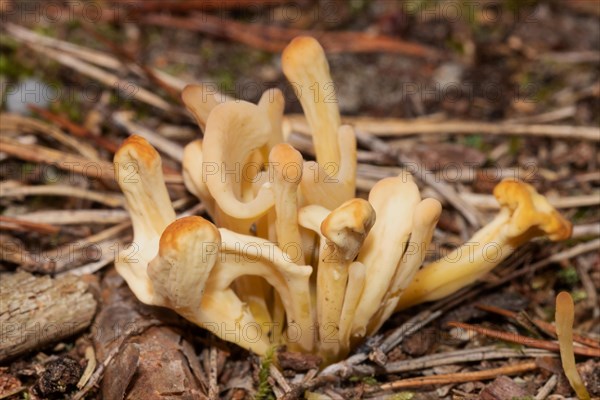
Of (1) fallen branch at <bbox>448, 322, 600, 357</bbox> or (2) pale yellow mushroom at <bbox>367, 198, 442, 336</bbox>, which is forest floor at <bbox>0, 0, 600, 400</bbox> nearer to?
(1) fallen branch at <bbox>448, 322, 600, 357</bbox>

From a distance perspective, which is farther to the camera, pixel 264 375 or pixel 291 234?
pixel 264 375

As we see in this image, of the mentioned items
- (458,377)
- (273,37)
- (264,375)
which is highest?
(273,37)

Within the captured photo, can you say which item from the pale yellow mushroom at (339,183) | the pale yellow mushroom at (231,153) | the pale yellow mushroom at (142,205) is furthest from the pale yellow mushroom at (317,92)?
the pale yellow mushroom at (142,205)

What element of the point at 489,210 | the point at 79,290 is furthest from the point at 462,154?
the point at 79,290

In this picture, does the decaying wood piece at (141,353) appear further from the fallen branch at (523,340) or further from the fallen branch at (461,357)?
the fallen branch at (523,340)

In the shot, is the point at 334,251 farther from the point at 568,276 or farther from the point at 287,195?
the point at 568,276

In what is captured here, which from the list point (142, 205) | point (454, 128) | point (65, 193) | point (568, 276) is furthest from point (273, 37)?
point (568, 276)

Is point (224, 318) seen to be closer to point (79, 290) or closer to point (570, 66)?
point (79, 290)
